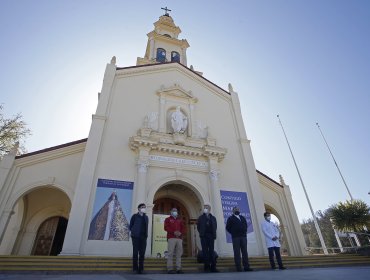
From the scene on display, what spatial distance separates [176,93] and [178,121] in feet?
8.73

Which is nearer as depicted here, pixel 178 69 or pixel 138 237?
pixel 138 237

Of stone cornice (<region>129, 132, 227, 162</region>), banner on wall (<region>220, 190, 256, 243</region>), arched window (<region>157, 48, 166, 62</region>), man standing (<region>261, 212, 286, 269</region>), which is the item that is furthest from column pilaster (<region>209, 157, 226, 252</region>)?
arched window (<region>157, 48, 166, 62</region>)

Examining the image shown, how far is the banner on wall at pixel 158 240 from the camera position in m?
10.9

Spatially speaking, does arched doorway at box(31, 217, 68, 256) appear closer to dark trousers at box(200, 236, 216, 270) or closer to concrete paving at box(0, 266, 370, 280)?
concrete paving at box(0, 266, 370, 280)

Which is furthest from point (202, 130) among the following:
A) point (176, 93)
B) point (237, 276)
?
point (237, 276)

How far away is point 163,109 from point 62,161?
6.41 metres

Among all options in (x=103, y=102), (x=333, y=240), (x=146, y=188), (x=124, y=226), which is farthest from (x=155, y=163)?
(x=333, y=240)

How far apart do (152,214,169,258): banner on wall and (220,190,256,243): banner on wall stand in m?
3.27

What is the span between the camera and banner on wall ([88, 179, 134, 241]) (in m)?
9.87

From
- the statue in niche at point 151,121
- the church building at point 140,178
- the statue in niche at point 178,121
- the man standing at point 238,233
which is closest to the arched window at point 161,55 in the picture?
the church building at point 140,178

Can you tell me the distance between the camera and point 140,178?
11383 millimetres

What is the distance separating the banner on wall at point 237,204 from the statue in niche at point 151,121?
538 centimetres

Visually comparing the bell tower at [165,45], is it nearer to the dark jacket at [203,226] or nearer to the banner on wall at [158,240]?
the banner on wall at [158,240]

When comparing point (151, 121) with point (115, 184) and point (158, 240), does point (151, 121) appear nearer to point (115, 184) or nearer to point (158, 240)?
point (115, 184)
